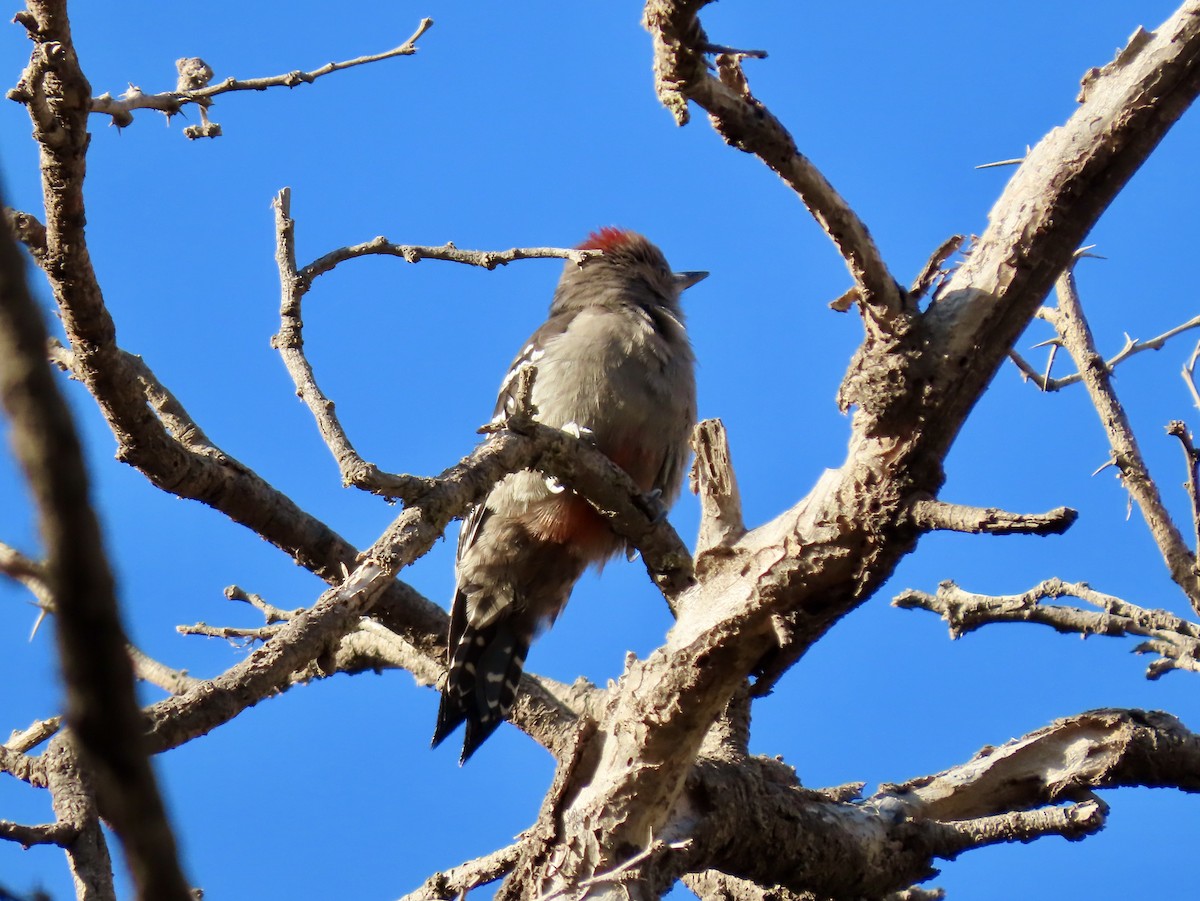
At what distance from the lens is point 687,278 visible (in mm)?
7918

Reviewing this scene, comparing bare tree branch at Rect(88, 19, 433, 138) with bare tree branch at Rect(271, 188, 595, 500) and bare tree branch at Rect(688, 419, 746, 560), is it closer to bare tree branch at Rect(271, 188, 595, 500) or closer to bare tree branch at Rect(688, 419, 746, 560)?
bare tree branch at Rect(271, 188, 595, 500)

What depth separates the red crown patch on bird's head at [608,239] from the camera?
771cm

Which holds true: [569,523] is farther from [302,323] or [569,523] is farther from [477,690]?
[302,323]

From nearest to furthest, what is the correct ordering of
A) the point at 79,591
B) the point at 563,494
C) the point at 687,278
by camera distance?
the point at 79,591, the point at 563,494, the point at 687,278

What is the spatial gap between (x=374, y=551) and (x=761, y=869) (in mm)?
1808

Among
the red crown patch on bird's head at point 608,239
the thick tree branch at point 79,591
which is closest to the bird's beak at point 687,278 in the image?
the red crown patch on bird's head at point 608,239

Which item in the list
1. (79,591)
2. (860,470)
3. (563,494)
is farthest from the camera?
(563,494)

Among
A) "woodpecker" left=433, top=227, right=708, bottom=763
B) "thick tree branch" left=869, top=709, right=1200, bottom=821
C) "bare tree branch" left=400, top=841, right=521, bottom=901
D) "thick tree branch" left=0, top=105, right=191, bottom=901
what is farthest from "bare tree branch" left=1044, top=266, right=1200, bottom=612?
"thick tree branch" left=0, top=105, right=191, bottom=901

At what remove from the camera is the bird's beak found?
7.88 meters

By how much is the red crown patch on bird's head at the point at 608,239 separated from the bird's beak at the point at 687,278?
1.26 feet

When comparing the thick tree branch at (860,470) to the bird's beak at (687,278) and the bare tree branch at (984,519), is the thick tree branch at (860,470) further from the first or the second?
the bird's beak at (687,278)

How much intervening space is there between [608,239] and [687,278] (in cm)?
57

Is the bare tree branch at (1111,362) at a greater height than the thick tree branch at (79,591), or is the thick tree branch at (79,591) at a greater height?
the bare tree branch at (1111,362)

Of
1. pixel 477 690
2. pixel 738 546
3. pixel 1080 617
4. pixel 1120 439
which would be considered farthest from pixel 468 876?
pixel 1120 439
